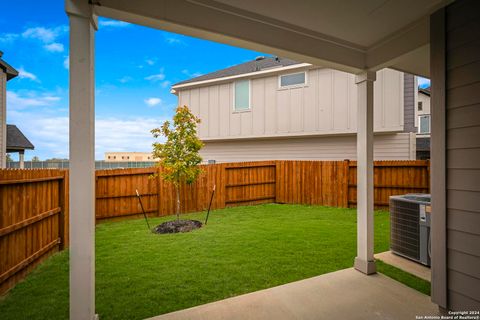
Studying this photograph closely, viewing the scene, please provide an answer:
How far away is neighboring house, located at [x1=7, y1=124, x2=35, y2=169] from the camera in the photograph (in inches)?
425

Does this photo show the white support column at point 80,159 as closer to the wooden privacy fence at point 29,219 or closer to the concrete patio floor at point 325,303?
the concrete patio floor at point 325,303

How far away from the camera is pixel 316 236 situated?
512cm

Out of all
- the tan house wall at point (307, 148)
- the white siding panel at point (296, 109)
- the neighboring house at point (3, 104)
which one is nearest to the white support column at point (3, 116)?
the neighboring house at point (3, 104)

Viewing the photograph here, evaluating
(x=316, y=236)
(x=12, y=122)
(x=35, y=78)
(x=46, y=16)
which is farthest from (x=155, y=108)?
(x=316, y=236)

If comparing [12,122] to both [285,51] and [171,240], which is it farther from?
[285,51]

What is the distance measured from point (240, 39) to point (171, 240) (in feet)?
13.6

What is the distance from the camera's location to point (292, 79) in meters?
10.4

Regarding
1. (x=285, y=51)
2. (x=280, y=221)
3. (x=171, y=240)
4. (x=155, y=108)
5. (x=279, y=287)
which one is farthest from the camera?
(x=155, y=108)

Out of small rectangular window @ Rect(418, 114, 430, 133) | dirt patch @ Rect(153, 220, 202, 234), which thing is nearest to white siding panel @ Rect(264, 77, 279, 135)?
dirt patch @ Rect(153, 220, 202, 234)

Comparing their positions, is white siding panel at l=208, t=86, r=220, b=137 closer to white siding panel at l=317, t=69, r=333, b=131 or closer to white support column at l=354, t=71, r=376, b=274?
white siding panel at l=317, t=69, r=333, b=131

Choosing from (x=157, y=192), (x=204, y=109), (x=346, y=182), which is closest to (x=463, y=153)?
(x=346, y=182)

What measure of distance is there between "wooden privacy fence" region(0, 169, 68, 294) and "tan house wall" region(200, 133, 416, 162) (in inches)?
315

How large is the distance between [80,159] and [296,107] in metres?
9.37

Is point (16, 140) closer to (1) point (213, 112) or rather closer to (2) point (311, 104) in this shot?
(1) point (213, 112)
